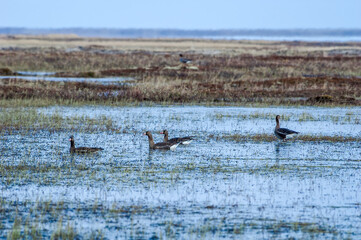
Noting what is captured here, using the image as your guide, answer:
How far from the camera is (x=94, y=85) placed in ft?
119

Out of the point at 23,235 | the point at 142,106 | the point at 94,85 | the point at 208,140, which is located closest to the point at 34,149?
the point at 208,140

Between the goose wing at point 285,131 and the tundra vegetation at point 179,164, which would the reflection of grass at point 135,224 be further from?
the goose wing at point 285,131

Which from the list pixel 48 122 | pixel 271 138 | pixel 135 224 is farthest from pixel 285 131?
pixel 135 224

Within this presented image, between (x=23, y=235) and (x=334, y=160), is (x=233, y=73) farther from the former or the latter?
(x=23, y=235)

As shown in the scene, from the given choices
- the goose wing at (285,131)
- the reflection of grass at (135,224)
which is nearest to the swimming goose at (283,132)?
the goose wing at (285,131)

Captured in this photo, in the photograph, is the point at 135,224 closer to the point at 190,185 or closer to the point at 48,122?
the point at 190,185

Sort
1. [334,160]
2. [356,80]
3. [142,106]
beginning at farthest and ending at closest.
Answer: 1. [356,80]
2. [142,106]
3. [334,160]

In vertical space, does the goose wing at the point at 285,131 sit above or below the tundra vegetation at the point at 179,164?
above

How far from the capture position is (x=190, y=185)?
46.6 feet

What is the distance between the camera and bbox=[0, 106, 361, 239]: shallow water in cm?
1117

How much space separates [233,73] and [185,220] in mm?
33748

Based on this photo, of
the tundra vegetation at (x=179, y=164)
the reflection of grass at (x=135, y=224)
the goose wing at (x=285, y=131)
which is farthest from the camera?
the goose wing at (x=285, y=131)

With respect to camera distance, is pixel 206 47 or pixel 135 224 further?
pixel 206 47

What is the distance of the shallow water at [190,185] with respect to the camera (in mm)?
11172
